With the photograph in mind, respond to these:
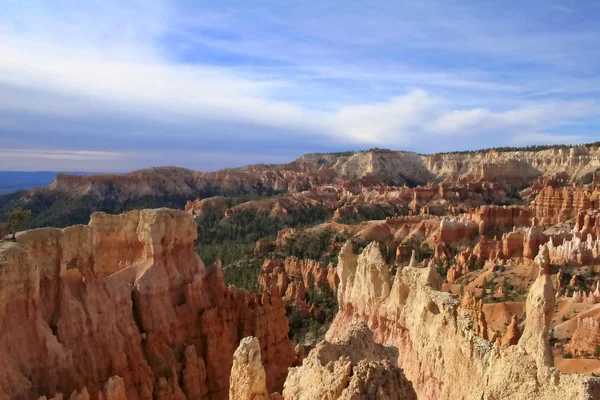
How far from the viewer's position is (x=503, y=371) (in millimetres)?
8203

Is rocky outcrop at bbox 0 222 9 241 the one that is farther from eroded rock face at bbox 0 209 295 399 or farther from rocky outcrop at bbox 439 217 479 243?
rocky outcrop at bbox 439 217 479 243

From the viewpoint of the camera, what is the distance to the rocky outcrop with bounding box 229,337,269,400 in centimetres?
918

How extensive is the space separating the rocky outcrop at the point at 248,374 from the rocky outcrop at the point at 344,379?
0.85 m

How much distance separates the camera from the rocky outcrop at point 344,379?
21.2 feet

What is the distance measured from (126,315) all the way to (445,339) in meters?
9.51

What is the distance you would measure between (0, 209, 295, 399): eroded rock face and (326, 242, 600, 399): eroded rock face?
3.96 meters

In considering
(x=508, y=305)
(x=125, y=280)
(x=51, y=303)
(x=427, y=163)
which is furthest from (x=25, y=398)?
(x=427, y=163)

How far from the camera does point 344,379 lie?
22.4 ft

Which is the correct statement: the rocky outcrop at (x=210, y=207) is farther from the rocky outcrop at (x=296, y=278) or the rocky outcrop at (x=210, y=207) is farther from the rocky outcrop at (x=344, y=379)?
the rocky outcrop at (x=344, y=379)

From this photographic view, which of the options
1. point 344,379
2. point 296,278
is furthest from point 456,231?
point 344,379

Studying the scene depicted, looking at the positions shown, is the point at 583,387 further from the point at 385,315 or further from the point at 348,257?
the point at 348,257

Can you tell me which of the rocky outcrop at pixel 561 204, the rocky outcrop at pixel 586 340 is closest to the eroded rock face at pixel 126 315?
the rocky outcrop at pixel 586 340

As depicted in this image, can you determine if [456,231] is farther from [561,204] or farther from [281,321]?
[281,321]

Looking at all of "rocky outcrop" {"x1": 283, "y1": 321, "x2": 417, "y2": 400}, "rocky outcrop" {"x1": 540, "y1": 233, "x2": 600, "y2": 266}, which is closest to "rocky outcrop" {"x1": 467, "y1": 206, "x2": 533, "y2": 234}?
"rocky outcrop" {"x1": 540, "y1": 233, "x2": 600, "y2": 266}
